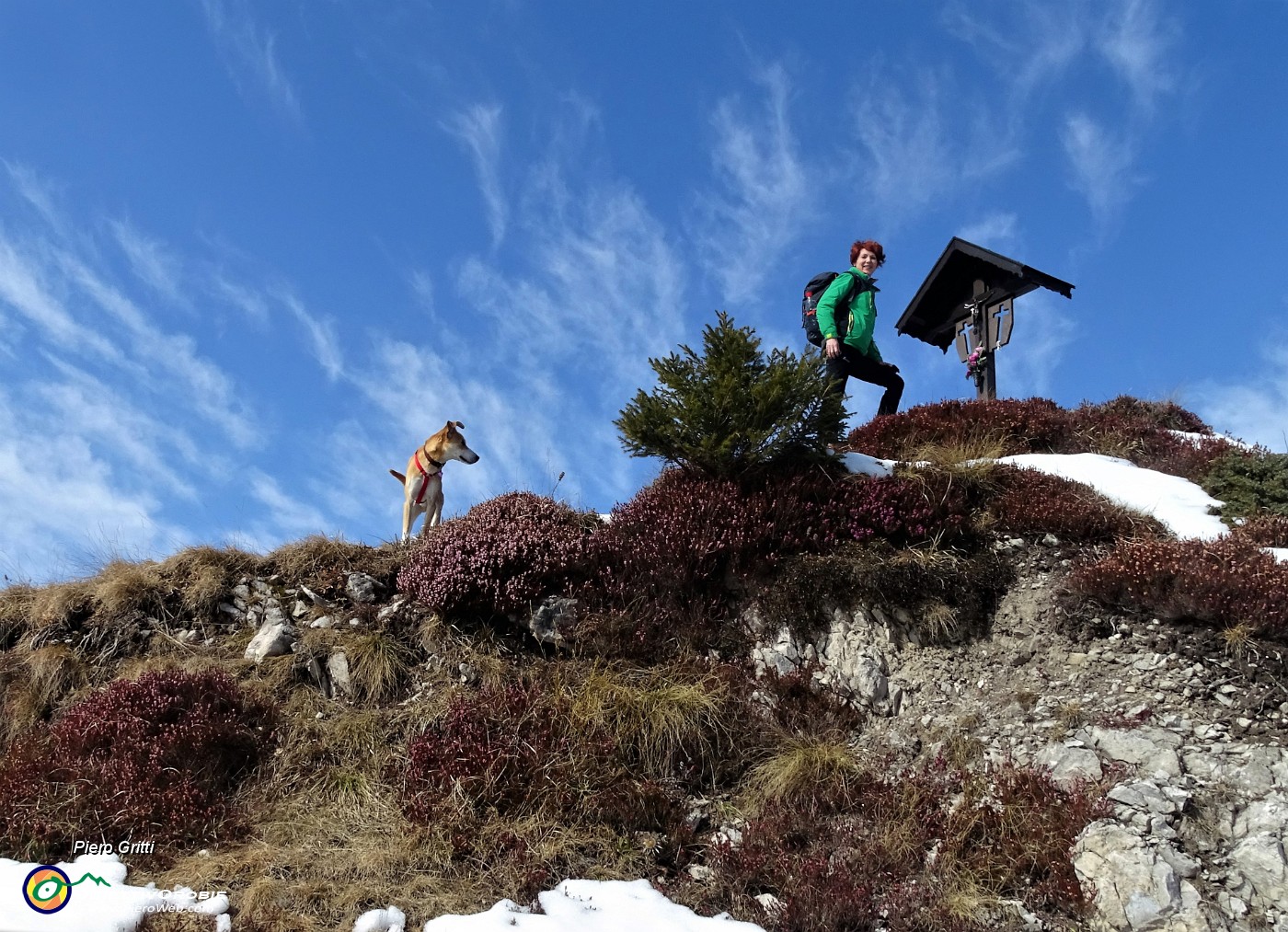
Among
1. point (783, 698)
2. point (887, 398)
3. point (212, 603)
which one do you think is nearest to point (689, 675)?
point (783, 698)

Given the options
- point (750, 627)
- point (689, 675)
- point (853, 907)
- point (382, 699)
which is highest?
point (750, 627)

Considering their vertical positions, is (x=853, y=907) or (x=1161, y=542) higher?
(x=1161, y=542)

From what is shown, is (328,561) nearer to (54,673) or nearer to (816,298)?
(54,673)

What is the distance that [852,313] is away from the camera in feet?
31.2

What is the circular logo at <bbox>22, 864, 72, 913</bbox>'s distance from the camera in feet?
14.9

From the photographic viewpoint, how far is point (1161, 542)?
665cm

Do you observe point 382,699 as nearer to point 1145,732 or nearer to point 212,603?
point 212,603

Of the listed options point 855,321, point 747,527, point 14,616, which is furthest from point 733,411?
point 14,616

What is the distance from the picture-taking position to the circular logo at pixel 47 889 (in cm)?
455

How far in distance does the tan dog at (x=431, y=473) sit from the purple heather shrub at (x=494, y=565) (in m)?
1.24

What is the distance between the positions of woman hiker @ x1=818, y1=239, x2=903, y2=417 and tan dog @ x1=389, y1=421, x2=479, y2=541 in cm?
421

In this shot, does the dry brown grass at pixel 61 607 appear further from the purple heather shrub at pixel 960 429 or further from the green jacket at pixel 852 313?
the purple heather shrub at pixel 960 429

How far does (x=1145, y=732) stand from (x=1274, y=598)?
1.41 m

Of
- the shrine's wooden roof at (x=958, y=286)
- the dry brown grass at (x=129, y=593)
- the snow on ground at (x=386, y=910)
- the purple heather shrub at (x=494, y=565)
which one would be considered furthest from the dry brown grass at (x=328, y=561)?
the shrine's wooden roof at (x=958, y=286)
